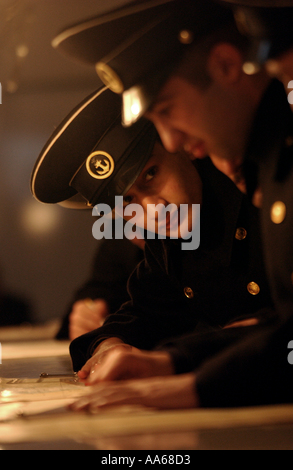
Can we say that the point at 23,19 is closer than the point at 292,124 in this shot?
No

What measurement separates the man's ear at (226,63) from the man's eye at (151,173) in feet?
0.61

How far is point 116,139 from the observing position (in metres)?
0.67

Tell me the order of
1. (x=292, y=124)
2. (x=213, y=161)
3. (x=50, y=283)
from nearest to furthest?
1. (x=292, y=124)
2. (x=213, y=161)
3. (x=50, y=283)

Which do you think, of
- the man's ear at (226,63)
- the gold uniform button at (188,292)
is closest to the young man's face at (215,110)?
the man's ear at (226,63)

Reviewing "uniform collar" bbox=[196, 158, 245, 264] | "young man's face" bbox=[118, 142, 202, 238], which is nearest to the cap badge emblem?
"young man's face" bbox=[118, 142, 202, 238]

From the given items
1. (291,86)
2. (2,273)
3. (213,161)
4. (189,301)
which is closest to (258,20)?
(291,86)

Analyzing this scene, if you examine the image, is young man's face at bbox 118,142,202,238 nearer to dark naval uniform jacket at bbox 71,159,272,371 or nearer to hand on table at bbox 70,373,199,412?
dark naval uniform jacket at bbox 71,159,272,371

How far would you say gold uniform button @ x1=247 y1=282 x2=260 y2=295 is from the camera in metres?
0.62

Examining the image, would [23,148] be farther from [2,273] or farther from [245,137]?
[245,137]

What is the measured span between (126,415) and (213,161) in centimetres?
41

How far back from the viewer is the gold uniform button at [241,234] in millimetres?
639
